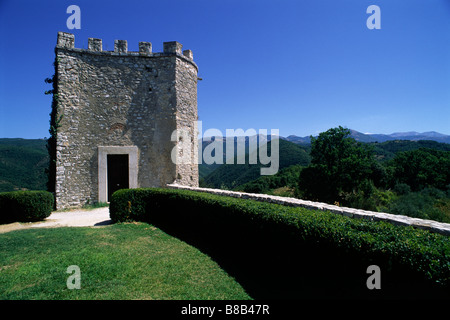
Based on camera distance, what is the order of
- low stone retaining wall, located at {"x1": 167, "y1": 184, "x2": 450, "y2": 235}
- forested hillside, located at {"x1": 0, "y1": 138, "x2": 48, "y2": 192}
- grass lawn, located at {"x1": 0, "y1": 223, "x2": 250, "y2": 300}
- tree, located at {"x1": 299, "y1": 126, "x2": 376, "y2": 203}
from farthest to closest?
forested hillside, located at {"x1": 0, "y1": 138, "x2": 48, "y2": 192} < tree, located at {"x1": 299, "y1": 126, "x2": 376, "y2": 203} < grass lawn, located at {"x1": 0, "y1": 223, "x2": 250, "y2": 300} < low stone retaining wall, located at {"x1": 167, "y1": 184, "x2": 450, "y2": 235}

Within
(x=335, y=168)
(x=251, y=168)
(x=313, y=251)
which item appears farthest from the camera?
(x=251, y=168)

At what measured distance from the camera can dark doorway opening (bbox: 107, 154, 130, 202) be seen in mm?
10633

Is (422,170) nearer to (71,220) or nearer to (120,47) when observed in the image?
(120,47)

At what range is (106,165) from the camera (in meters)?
10.2

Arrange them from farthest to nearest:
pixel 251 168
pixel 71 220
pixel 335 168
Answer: pixel 251 168 → pixel 335 168 → pixel 71 220

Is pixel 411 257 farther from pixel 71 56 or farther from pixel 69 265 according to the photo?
pixel 71 56

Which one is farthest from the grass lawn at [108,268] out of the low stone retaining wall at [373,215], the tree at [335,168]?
the tree at [335,168]

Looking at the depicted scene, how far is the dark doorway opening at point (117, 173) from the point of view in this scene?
10.6m

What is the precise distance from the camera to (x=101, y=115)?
401 inches

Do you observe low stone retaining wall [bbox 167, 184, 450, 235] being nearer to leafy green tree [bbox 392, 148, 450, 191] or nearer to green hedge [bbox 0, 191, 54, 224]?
green hedge [bbox 0, 191, 54, 224]

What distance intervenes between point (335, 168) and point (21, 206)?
69.7 ft

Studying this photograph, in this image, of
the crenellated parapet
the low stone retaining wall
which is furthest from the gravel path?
the crenellated parapet

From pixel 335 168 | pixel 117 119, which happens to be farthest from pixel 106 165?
pixel 335 168

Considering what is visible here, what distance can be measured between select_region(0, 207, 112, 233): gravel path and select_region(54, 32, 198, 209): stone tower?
959 millimetres
